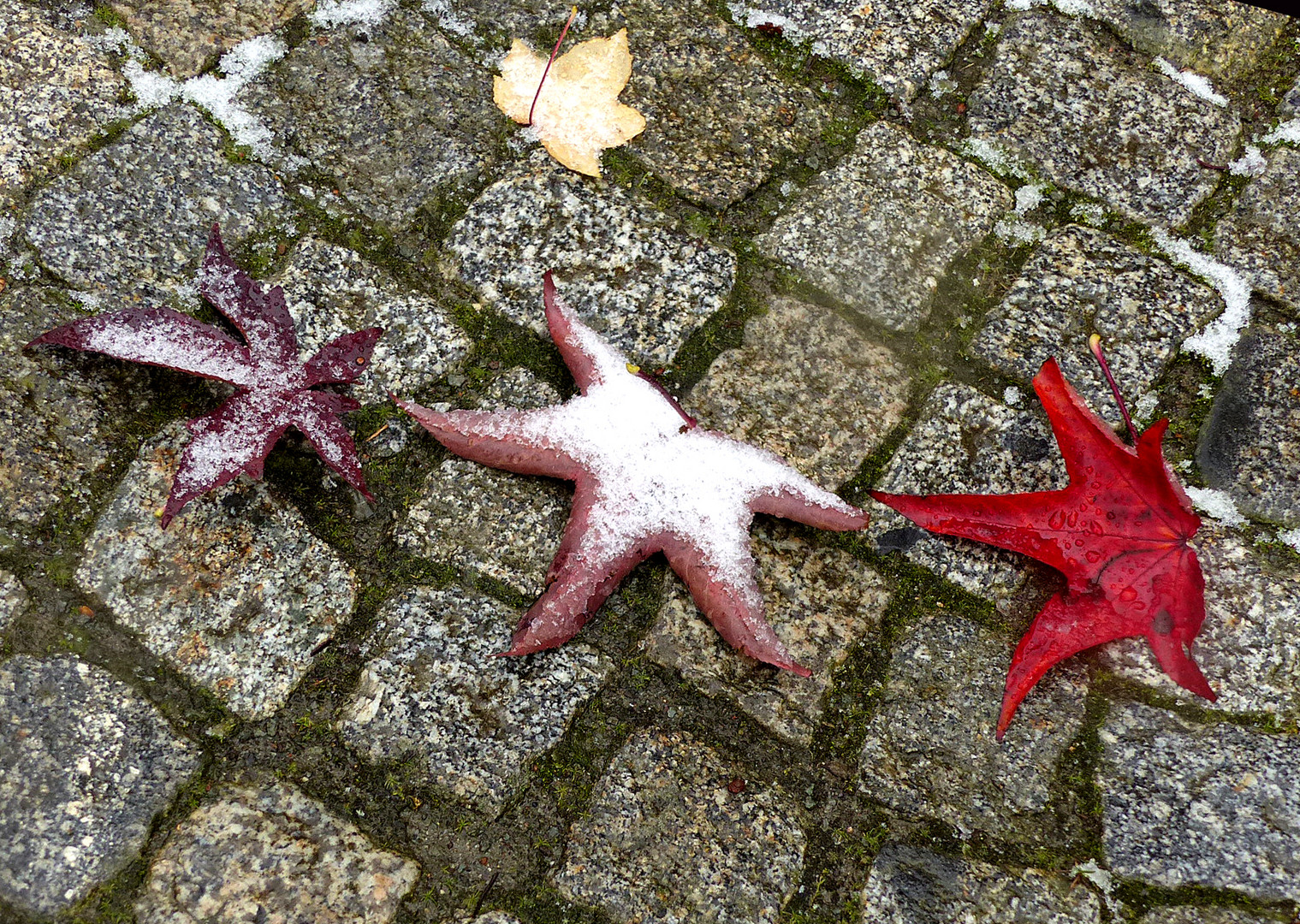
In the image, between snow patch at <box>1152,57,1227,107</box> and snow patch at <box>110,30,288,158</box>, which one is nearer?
snow patch at <box>110,30,288,158</box>

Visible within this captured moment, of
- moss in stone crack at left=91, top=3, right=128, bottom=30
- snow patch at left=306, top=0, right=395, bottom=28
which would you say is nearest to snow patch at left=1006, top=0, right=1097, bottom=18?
snow patch at left=306, top=0, right=395, bottom=28

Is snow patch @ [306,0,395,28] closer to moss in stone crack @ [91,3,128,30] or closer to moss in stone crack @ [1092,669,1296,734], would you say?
moss in stone crack @ [91,3,128,30]

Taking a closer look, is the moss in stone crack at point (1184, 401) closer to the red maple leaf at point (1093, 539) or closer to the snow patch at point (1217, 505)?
the snow patch at point (1217, 505)

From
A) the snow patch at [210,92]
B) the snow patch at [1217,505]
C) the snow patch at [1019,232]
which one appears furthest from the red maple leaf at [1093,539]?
the snow patch at [210,92]

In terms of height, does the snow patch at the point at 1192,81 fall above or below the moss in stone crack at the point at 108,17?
above

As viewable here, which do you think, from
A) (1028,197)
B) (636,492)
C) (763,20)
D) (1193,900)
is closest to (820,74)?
(763,20)

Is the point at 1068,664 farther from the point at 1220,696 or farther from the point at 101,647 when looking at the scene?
the point at 101,647

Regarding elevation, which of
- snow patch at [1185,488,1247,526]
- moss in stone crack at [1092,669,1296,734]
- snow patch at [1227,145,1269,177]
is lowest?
moss in stone crack at [1092,669,1296,734]
